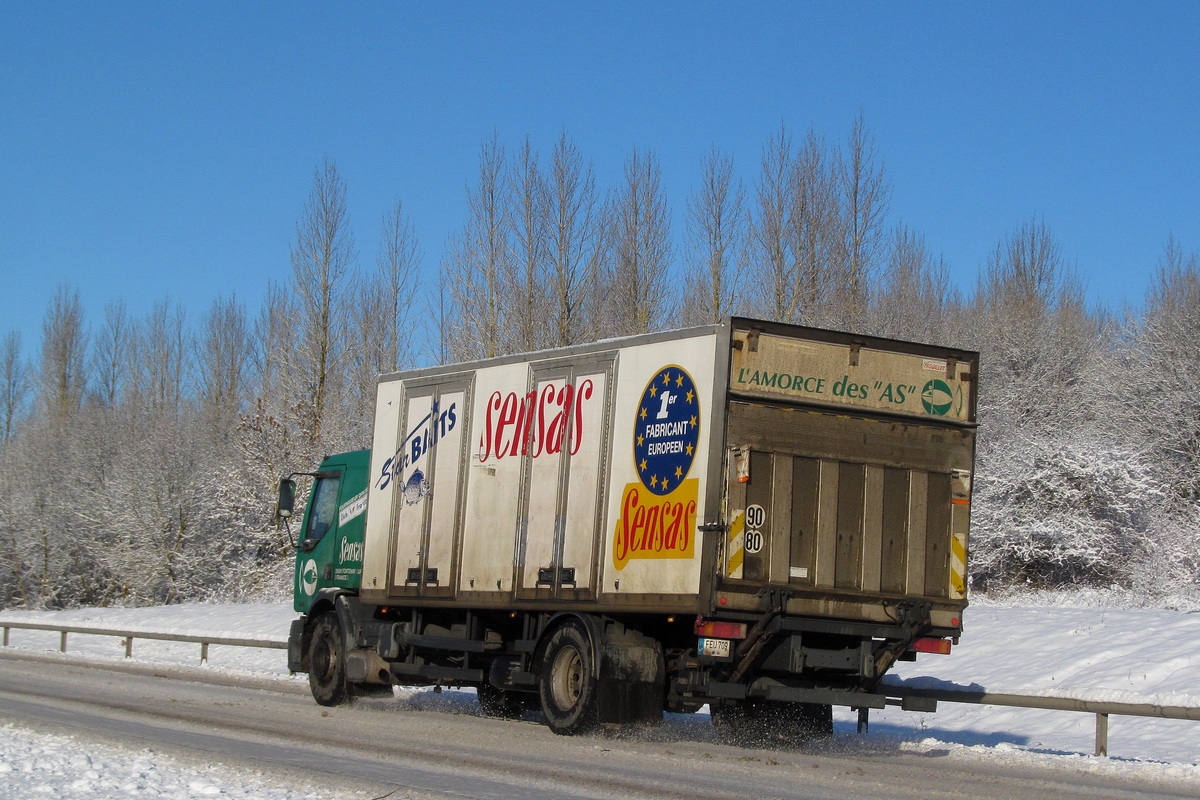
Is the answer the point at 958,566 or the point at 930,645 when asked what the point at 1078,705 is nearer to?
the point at 930,645

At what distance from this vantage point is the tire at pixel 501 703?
555 inches

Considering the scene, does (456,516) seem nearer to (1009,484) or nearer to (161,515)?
(1009,484)

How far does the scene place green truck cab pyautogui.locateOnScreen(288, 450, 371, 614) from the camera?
15.2 meters

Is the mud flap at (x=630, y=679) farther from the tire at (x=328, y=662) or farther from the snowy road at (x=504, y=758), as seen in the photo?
the tire at (x=328, y=662)

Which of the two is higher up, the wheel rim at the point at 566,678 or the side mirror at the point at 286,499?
the side mirror at the point at 286,499

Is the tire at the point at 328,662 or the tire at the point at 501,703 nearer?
the tire at the point at 501,703

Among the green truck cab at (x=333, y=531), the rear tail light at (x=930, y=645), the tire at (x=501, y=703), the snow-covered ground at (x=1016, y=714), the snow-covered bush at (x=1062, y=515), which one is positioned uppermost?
the snow-covered bush at (x=1062, y=515)

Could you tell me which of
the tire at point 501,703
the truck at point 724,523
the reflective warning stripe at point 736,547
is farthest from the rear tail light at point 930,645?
the tire at point 501,703

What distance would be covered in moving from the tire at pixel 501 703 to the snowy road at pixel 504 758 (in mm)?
363

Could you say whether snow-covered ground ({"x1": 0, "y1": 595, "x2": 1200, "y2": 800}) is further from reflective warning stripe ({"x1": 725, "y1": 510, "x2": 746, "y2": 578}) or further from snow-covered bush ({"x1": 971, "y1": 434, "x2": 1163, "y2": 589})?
reflective warning stripe ({"x1": 725, "y1": 510, "x2": 746, "y2": 578})

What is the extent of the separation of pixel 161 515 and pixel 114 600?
582 cm

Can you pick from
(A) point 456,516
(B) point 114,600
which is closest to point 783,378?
(A) point 456,516

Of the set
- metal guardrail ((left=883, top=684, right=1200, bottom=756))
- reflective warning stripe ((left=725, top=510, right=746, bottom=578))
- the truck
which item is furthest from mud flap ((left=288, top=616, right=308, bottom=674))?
metal guardrail ((left=883, top=684, right=1200, bottom=756))

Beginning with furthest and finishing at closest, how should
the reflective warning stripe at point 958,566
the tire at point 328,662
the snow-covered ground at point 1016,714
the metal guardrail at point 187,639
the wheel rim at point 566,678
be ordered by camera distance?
1. the metal guardrail at point 187,639
2. the tire at point 328,662
3. the wheel rim at point 566,678
4. the reflective warning stripe at point 958,566
5. the snow-covered ground at point 1016,714
